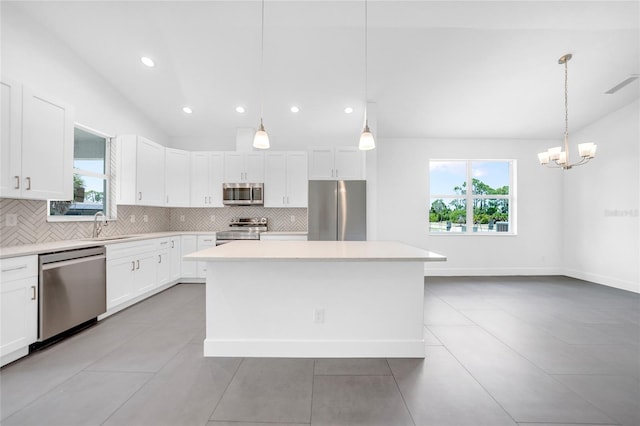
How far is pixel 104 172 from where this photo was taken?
4.30m

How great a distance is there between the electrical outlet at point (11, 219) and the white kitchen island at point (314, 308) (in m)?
2.29

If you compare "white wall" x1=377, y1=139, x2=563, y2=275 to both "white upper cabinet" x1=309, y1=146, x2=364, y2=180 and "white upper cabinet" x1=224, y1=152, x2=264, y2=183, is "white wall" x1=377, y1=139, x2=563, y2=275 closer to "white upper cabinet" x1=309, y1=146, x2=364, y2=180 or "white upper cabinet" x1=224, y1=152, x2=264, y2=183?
"white upper cabinet" x1=309, y1=146, x2=364, y2=180

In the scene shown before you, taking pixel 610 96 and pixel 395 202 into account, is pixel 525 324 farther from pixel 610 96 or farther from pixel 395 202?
pixel 610 96

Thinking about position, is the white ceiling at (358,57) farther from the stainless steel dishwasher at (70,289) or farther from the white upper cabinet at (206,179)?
the stainless steel dishwasher at (70,289)

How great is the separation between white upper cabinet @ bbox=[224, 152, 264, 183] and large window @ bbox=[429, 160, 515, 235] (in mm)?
3771

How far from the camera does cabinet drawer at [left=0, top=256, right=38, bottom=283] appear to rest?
2.27m

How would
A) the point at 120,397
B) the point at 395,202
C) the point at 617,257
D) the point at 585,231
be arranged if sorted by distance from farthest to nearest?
the point at 395,202 < the point at 585,231 < the point at 617,257 < the point at 120,397

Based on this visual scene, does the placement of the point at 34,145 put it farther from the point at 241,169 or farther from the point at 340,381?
the point at 340,381

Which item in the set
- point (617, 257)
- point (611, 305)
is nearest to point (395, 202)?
point (611, 305)

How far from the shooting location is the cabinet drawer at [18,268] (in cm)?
227

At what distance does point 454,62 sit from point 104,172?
18.1ft

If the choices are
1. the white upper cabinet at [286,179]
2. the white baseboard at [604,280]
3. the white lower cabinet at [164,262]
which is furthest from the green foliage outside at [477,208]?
the white lower cabinet at [164,262]

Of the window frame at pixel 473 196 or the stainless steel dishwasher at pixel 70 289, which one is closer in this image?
the stainless steel dishwasher at pixel 70 289

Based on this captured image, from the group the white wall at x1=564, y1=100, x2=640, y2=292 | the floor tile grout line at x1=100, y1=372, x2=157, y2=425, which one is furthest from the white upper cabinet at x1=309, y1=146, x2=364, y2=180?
the white wall at x1=564, y1=100, x2=640, y2=292
